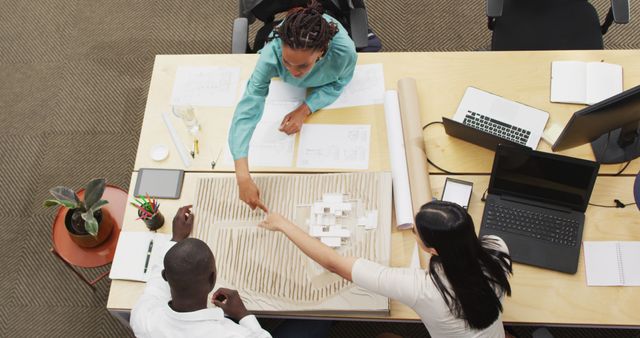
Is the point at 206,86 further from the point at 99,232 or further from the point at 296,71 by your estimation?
the point at 99,232

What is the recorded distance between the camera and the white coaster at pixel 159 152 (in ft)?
6.10

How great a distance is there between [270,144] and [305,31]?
44 centimetres

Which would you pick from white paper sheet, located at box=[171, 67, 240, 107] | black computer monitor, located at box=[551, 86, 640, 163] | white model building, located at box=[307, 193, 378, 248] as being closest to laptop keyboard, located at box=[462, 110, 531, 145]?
black computer monitor, located at box=[551, 86, 640, 163]

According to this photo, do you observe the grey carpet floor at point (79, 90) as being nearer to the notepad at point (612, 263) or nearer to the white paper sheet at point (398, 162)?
the white paper sheet at point (398, 162)

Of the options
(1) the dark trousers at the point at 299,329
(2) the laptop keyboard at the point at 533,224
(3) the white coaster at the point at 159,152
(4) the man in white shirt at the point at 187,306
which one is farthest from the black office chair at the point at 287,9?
(1) the dark trousers at the point at 299,329

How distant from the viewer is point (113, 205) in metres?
2.08

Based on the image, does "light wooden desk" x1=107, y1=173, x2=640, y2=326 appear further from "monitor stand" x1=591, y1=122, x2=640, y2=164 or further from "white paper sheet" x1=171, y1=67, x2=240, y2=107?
"white paper sheet" x1=171, y1=67, x2=240, y2=107

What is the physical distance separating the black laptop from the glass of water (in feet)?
3.42

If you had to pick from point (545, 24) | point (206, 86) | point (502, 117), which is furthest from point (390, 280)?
point (545, 24)

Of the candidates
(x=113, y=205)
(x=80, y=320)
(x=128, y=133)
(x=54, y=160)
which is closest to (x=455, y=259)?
(x=113, y=205)

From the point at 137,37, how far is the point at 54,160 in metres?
0.86

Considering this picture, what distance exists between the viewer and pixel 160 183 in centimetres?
182

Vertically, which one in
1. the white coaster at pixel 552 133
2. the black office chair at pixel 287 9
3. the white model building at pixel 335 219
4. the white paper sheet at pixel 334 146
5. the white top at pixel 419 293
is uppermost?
the black office chair at pixel 287 9

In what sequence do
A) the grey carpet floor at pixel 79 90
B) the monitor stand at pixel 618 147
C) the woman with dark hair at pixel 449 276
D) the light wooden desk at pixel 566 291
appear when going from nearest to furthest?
the woman with dark hair at pixel 449 276
the light wooden desk at pixel 566 291
the monitor stand at pixel 618 147
the grey carpet floor at pixel 79 90
